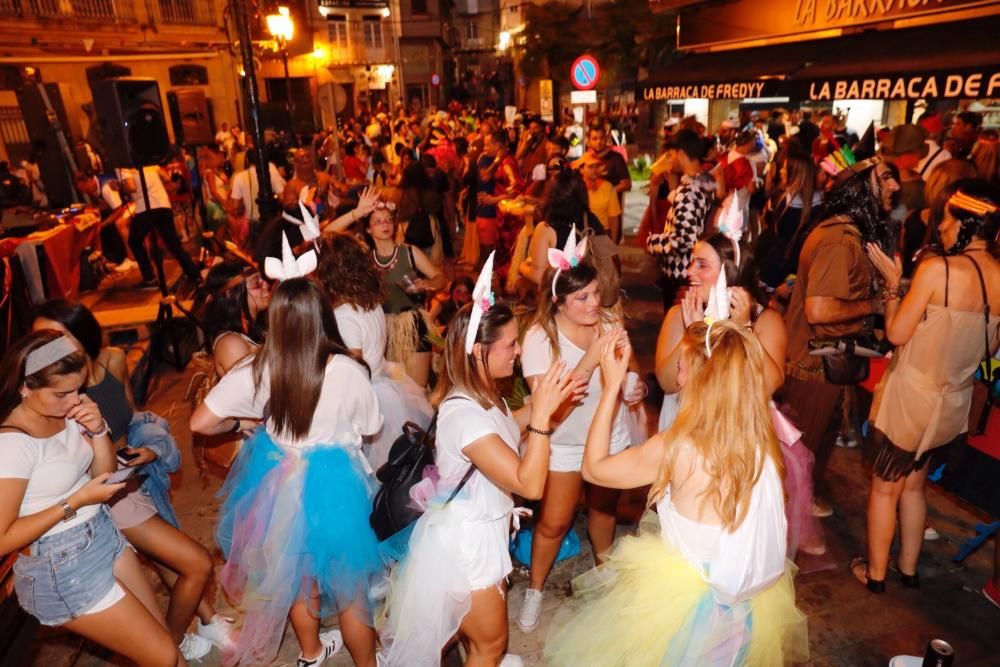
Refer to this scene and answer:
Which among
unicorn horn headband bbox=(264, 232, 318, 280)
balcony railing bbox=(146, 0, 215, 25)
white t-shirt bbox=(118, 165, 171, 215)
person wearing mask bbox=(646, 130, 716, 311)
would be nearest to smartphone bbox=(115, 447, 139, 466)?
unicorn horn headband bbox=(264, 232, 318, 280)

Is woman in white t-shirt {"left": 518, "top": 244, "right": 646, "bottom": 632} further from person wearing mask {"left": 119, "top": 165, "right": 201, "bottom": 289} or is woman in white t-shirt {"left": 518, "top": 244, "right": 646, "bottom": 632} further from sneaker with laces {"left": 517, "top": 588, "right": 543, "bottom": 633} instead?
person wearing mask {"left": 119, "top": 165, "right": 201, "bottom": 289}

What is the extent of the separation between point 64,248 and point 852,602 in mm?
9500

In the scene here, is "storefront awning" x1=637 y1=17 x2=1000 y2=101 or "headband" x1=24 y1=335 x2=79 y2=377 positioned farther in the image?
"storefront awning" x1=637 y1=17 x2=1000 y2=101

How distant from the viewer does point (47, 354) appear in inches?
97.7

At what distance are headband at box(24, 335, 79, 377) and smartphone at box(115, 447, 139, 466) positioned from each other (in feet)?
1.99

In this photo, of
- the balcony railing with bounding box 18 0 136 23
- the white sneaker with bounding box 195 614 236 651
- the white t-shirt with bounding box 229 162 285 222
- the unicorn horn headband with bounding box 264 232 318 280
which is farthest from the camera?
the balcony railing with bounding box 18 0 136 23

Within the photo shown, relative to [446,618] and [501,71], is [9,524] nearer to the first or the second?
[446,618]

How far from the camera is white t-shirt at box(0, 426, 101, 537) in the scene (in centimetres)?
234

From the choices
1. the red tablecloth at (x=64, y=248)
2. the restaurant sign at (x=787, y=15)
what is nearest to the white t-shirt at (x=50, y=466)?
the red tablecloth at (x=64, y=248)

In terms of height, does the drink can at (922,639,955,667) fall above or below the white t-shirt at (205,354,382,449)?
below

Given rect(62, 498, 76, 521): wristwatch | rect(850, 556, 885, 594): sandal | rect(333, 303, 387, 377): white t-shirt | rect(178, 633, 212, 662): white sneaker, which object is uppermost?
rect(333, 303, 387, 377): white t-shirt

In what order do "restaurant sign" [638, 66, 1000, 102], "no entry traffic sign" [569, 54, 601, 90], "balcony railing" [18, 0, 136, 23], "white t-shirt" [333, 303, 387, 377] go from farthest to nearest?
"balcony railing" [18, 0, 136, 23]
"no entry traffic sign" [569, 54, 601, 90]
"restaurant sign" [638, 66, 1000, 102]
"white t-shirt" [333, 303, 387, 377]

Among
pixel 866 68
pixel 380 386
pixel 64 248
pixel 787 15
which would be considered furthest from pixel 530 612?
A: pixel 787 15

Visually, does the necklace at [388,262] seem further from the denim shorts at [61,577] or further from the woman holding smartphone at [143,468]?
the denim shorts at [61,577]
